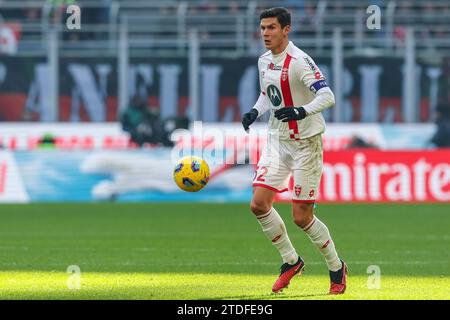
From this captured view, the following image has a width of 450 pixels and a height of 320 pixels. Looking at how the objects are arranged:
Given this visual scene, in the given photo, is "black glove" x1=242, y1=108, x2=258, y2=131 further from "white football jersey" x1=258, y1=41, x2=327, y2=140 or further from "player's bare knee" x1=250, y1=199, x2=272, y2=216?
"player's bare knee" x1=250, y1=199, x2=272, y2=216

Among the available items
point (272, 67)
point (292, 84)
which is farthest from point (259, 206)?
point (272, 67)

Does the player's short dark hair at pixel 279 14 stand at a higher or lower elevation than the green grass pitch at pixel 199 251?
higher

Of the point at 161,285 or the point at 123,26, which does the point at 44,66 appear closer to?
the point at 123,26

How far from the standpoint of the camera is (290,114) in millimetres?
10477

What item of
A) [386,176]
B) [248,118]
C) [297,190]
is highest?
[248,118]

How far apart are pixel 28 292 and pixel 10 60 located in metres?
20.3

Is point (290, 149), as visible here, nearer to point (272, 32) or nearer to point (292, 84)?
point (292, 84)

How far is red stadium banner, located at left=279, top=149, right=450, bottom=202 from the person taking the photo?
25.1m

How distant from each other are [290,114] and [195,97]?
746 inches

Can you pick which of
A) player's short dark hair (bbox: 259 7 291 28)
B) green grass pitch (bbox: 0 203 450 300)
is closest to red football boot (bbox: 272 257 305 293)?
green grass pitch (bbox: 0 203 450 300)

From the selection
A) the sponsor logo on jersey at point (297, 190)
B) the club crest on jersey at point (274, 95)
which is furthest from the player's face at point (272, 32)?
the sponsor logo on jersey at point (297, 190)

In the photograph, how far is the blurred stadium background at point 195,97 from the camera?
1008 inches

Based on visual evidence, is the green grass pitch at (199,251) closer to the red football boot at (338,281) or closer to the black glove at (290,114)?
the red football boot at (338,281)

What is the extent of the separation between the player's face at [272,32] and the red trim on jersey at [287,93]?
16 centimetres
